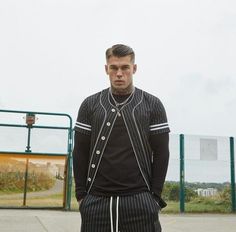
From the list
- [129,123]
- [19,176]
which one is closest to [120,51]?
[129,123]

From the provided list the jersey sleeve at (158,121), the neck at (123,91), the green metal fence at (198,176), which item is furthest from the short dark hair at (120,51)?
the green metal fence at (198,176)

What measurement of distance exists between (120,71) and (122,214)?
2.53ft

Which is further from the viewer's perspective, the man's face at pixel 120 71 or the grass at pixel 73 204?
the grass at pixel 73 204

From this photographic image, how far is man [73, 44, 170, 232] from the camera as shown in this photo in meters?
2.35

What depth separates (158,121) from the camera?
252 cm

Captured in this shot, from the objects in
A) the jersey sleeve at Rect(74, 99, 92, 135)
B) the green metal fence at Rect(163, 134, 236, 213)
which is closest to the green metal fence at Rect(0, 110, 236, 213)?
the green metal fence at Rect(163, 134, 236, 213)

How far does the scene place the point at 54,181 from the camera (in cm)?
1041

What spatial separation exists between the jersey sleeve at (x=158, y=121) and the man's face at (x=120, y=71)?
0.21 metres

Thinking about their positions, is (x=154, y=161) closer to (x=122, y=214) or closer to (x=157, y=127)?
(x=157, y=127)

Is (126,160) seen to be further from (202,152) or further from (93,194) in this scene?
(202,152)

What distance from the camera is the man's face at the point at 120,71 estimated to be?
2480mm

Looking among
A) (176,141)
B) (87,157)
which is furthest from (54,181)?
(87,157)

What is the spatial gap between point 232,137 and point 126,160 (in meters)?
9.40

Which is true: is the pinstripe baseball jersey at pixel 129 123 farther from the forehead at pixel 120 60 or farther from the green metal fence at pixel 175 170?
the green metal fence at pixel 175 170
